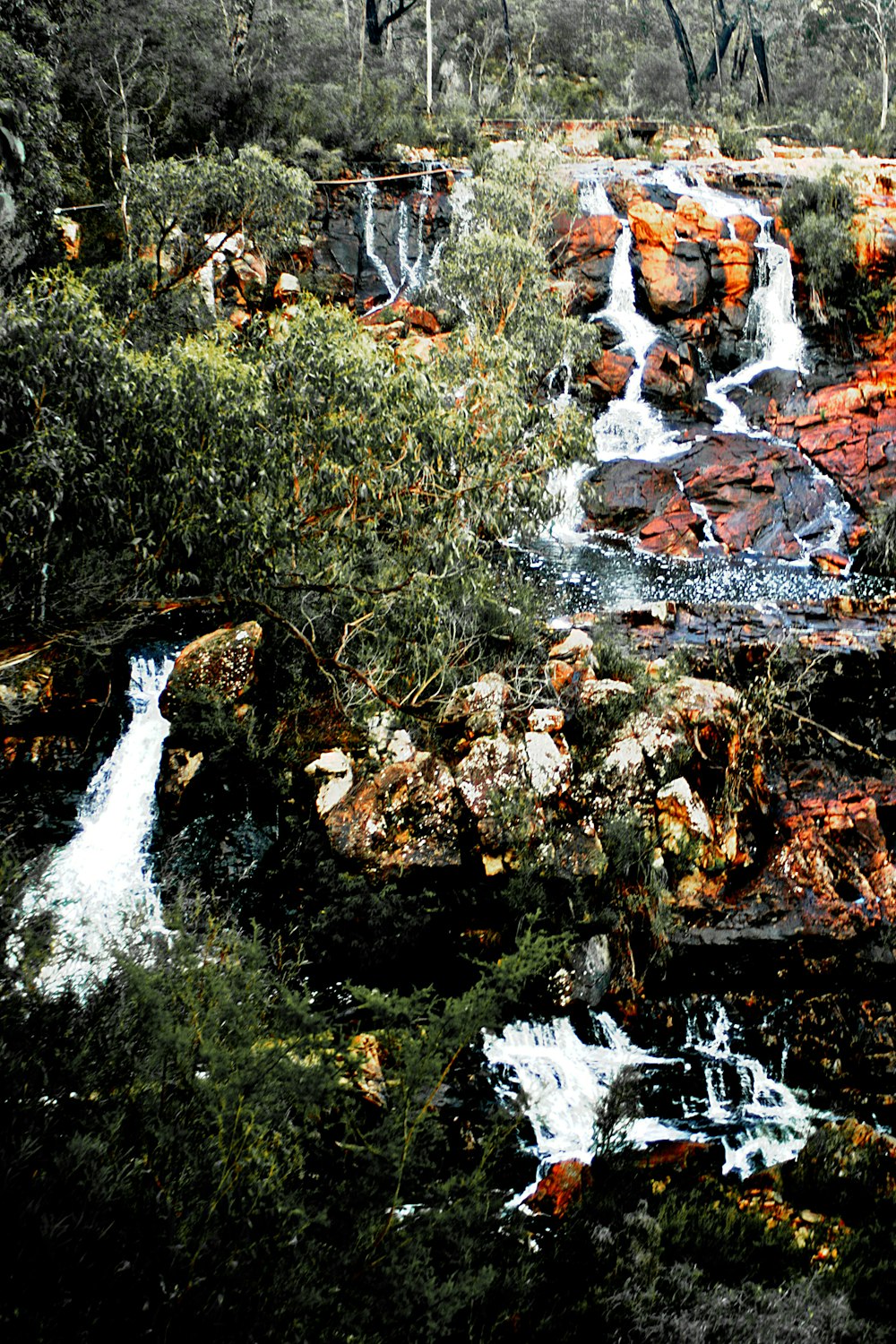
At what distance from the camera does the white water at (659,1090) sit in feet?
18.3

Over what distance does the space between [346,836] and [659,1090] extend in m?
2.99

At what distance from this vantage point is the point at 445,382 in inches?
342

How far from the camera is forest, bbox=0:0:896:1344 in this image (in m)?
3.23

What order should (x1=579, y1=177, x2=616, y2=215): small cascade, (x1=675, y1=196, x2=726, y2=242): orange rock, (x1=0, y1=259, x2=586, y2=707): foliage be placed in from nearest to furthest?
(x1=0, y1=259, x2=586, y2=707): foliage < (x1=675, y1=196, x2=726, y2=242): orange rock < (x1=579, y1=177, x2=616, y2=215): small cascade

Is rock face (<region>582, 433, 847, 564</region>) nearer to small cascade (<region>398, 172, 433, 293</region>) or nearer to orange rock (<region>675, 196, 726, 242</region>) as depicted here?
orange rock (<region>675, 196, 726, 242</region>)

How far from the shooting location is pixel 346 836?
257 inches

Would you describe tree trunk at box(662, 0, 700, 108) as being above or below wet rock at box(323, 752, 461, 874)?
above

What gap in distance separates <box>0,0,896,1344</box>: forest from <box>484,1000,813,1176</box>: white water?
14cm

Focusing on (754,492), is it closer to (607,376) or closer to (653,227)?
(607,376)

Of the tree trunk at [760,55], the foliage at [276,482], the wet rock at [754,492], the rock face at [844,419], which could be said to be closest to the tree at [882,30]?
the tree trunk at [760,55]

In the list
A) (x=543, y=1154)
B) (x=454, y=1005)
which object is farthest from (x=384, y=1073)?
(x=454, y=1005)

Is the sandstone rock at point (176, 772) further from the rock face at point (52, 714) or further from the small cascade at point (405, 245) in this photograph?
the small cascade at point (405, 245)

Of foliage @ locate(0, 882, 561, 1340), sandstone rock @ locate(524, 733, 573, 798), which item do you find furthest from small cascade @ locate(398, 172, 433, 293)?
foliage @ locate(0, 882, 561, 1340)

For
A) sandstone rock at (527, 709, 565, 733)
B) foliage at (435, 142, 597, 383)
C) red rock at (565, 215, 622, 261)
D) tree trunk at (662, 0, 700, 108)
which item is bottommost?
sandstone rock at (527, 709, 565, 733)
